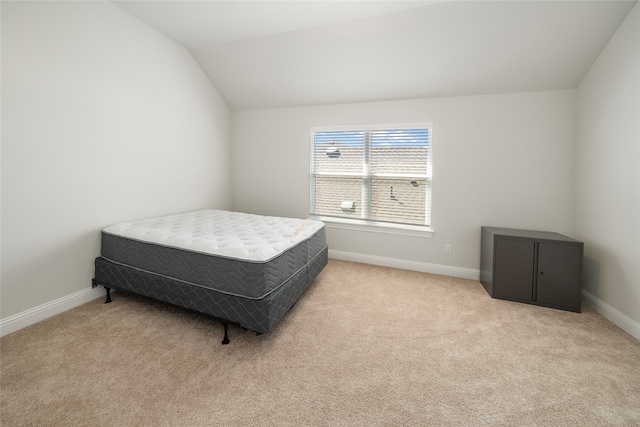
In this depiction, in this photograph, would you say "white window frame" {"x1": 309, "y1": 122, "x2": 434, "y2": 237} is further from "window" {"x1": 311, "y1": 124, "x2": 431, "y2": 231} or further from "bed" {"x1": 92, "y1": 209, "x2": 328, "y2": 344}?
"bed" {"x1": 92, "y1": 209, "x2": 328, "y2": 344}

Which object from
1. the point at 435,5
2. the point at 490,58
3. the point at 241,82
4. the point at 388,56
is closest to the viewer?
the point at 435,5

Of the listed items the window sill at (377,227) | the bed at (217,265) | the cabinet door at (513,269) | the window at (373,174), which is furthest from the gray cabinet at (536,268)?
the bed at (217,265)

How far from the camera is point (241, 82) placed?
3.48 meters

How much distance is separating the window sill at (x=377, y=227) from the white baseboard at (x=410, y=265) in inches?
13.6

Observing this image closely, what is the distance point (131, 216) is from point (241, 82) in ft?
7.00

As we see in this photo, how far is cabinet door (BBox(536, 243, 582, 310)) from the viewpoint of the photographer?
2252 millimetres

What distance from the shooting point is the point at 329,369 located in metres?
1.58

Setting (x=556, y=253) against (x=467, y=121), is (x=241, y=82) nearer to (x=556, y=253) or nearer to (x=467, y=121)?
(x=467, y=121)

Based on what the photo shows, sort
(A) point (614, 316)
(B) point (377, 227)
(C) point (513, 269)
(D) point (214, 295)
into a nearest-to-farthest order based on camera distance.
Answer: (D) point (214, 295) < (A) point (614, 316) < (C) point (513, 269) < (B) point (377, 227)

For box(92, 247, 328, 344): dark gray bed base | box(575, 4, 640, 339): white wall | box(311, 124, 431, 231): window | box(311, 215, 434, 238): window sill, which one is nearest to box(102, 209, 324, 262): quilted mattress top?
box(92, 247, 328, 344): dark gray bed base

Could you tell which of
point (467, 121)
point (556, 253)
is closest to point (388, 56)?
point (467, 121)

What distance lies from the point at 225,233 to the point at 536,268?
2.82 m

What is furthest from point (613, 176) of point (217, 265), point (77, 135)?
point (77, 135)

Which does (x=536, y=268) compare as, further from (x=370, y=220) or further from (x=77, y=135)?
(x=77, y=135)
